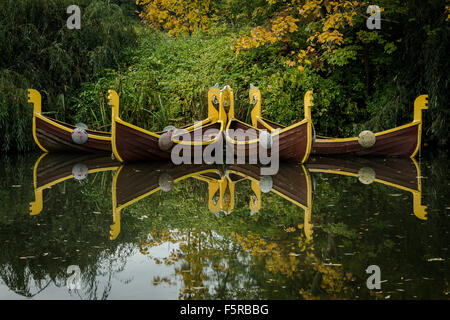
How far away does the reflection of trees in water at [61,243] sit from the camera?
11.0ft

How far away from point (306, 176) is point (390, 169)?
1.72 metres

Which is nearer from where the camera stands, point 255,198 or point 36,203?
point 36,203

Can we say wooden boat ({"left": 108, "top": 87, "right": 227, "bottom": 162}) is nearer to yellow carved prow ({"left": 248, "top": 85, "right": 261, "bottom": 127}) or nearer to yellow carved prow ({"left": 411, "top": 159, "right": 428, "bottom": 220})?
yellow carved prow ({"left": 248, "top": 85, "right": 261, "bottom": 127})

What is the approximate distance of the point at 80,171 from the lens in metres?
8.41

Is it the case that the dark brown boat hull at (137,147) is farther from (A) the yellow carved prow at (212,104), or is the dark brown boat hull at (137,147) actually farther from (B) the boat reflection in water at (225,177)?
(A) the yellow carved prow at (212,104)

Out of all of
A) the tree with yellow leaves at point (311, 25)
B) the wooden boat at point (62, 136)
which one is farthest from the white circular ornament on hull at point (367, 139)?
the wooden boat at point (62, 136)

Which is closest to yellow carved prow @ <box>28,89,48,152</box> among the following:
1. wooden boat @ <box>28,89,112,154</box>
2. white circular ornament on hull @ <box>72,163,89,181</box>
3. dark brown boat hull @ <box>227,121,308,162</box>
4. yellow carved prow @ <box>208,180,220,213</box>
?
wooden boat @ <box>28,89,112,154</box>

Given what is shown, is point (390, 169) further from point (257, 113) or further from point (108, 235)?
point (108, 235)

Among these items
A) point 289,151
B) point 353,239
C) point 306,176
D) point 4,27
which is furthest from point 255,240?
point 4,27

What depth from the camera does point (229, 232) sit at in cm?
452

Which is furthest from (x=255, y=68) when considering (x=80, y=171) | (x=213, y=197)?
(x=213, y=197)

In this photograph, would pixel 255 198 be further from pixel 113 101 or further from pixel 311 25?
pixel 311 25

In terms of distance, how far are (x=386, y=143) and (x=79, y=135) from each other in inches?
247

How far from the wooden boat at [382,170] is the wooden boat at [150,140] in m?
2.01
